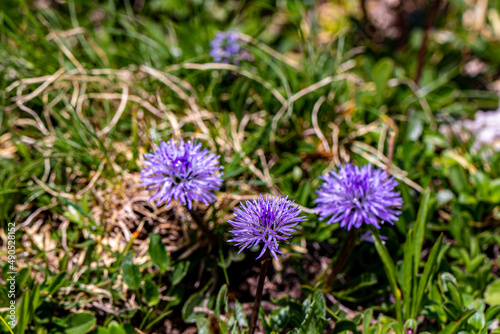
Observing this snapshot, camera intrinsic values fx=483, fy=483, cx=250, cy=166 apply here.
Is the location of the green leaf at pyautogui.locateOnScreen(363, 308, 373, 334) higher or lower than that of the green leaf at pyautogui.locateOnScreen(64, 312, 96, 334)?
higher

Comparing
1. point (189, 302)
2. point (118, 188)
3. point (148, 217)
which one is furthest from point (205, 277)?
point (118, 188)

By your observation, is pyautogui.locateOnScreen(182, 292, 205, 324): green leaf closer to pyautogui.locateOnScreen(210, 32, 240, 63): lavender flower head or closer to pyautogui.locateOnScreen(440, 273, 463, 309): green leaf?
pyautogui.locateOnScreen(440, 273, 463, 309): green leaf

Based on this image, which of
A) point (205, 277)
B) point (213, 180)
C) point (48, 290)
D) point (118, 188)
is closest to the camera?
point (213, 180)

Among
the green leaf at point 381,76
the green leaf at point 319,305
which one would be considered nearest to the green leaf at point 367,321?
the green leaf at point 319,305

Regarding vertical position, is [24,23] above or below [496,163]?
above

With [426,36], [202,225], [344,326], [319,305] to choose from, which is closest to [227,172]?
[202,225]

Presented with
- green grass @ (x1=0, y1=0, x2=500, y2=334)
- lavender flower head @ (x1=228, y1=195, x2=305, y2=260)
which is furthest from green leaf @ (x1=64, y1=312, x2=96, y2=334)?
lavender flower head @ (x1=228, y1=195, x2=305, y2=260)

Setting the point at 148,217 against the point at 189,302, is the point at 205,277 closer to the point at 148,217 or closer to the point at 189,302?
the point at 189,302

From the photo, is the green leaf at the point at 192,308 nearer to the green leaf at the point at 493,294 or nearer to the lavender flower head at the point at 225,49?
the green leaf at the point at 493,294
